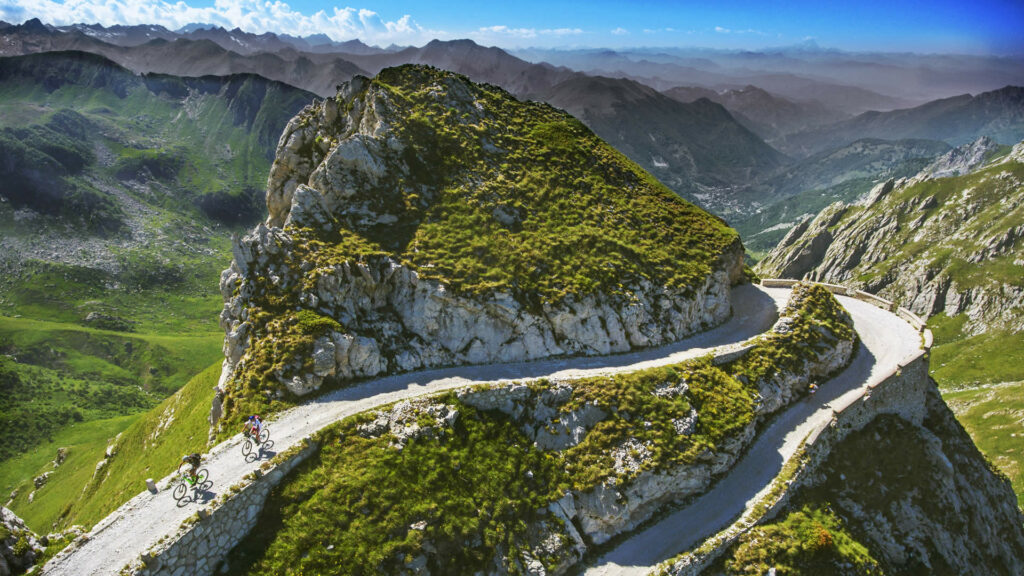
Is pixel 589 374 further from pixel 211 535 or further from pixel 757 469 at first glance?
pixel 211 535

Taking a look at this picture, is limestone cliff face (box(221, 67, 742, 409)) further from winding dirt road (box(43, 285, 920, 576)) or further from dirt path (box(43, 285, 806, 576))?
winding dirt road (box(43, 285, 920, 576))

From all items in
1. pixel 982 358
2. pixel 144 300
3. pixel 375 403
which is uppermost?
pixel 375 403

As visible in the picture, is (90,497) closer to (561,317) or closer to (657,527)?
(561,317)

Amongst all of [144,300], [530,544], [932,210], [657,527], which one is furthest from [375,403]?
[932,210]

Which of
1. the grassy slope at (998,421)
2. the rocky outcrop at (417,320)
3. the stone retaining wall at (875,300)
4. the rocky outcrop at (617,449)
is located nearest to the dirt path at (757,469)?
the rocky outcrop at (617,449)

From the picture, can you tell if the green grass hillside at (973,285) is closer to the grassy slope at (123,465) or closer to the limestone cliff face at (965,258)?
the limestone cliff face at (965,258)

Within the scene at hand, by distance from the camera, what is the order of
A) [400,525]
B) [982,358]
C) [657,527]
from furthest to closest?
[982,358] < [657,527] < [400,525]

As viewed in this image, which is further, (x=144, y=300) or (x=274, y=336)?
(x=144, y=300)
